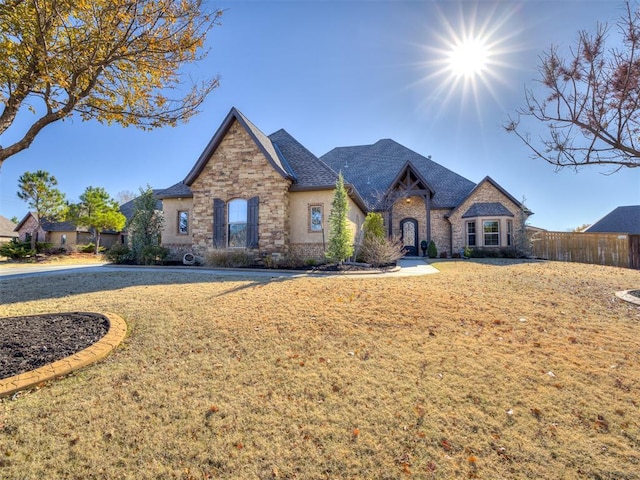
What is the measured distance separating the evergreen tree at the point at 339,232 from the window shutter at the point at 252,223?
391cm

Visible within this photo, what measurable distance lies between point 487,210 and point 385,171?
8.15 m

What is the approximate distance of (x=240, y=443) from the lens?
Result: 8.02 feet

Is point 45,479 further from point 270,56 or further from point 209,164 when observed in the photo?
point 209,164

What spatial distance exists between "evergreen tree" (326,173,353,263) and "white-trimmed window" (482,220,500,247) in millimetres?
11953

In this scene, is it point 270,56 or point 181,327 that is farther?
point 270,56

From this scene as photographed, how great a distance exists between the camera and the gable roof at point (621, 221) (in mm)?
25172

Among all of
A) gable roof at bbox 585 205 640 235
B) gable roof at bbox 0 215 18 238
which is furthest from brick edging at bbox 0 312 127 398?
gable roof at bbox 0 215 18 238

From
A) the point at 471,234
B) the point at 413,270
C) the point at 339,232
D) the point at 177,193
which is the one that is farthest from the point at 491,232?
the point at 177,193

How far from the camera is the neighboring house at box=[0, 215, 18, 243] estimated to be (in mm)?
38162

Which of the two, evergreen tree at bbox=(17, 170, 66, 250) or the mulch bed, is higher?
evergreen tree at bbox=(17, 170, 66, 250)

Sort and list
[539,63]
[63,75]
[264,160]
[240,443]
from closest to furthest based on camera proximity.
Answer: [240,443], [63,75], [539,63], [264,160]

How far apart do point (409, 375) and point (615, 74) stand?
25.3 ft

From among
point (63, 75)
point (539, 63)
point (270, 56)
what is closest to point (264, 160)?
point (270, 56)

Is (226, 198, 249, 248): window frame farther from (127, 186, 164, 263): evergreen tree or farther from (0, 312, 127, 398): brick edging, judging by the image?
(0, 312, 127, 398): brick edging
